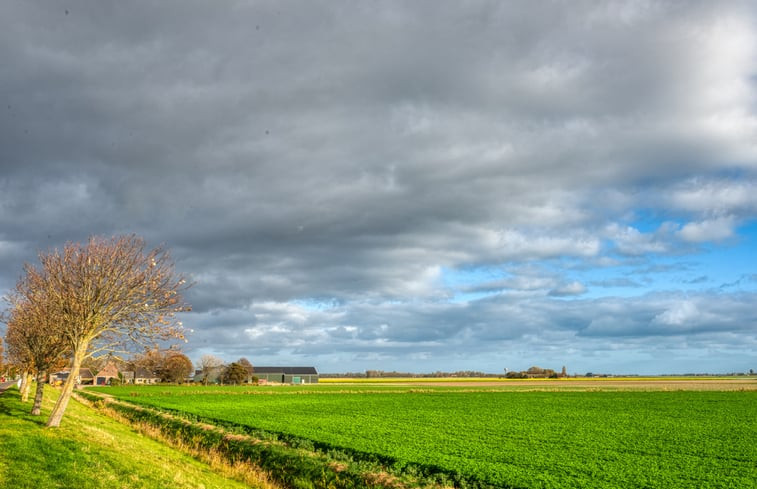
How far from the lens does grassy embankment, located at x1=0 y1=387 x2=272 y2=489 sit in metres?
19.6

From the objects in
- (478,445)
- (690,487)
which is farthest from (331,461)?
(690,487)

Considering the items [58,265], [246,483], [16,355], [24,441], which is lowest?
[246,483]

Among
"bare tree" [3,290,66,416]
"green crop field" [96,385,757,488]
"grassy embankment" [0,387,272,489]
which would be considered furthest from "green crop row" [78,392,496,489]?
"bare tree" [3,290,66,416]

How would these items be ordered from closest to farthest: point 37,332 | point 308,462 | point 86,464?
1. point 86,464
2. point 308,462
3. point 37,332

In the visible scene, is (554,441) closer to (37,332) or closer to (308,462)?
(308,462)

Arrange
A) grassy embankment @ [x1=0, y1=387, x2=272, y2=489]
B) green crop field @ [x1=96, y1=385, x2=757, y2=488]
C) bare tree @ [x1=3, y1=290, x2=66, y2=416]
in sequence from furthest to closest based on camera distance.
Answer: bare tree @ [x1=3, y1=290, x2=66, y2=416] → green crop field @ [x1=96, y1=385, x2=757, y2=488] → grassy embankment @ [x1=0, y1=387, x2=272, y2=489]

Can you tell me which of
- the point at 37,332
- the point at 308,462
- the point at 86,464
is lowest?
the point at 308,462

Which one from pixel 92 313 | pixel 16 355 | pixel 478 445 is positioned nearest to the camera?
pixel 478 445

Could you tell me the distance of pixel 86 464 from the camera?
22234mm

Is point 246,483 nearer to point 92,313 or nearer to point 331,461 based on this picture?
point 331,461

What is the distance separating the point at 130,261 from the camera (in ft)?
116

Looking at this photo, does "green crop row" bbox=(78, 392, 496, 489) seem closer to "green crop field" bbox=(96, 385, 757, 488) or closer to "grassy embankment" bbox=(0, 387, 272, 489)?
"green crop field" bbox=(96, 385, 757, 488)

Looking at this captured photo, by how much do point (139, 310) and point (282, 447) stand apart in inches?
519

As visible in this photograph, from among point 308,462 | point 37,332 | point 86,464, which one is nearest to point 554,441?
point 308,462
